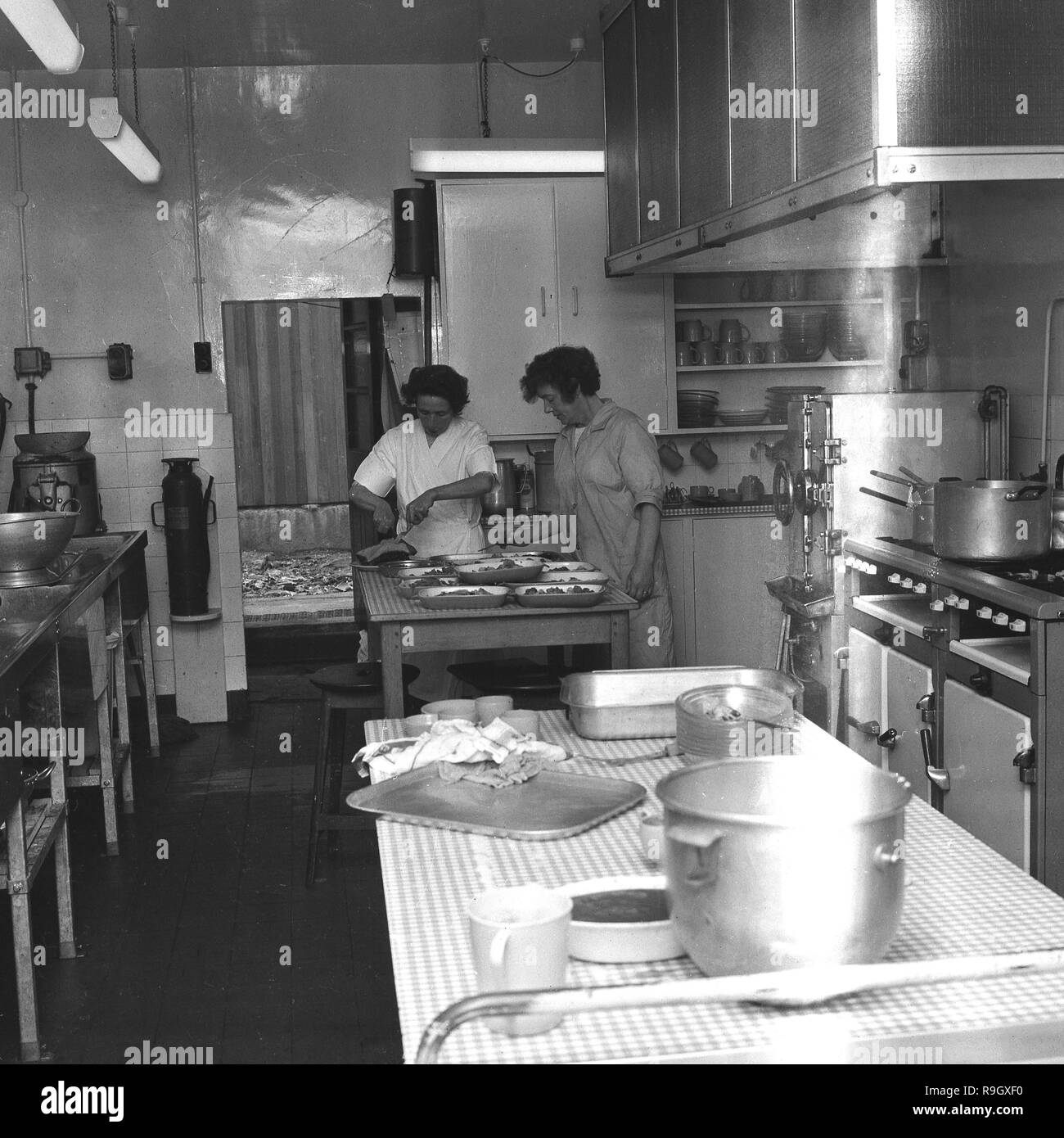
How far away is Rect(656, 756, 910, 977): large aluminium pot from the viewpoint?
61.4 inches

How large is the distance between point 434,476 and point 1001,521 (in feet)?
8.97

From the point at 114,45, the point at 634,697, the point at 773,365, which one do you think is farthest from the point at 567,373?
the point at 114,45

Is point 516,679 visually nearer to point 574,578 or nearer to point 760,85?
point 574,578

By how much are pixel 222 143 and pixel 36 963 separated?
4.92 metres

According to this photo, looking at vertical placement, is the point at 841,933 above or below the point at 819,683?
above

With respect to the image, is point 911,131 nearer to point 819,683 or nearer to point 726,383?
point 819,683

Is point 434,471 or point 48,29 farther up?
point 48,29

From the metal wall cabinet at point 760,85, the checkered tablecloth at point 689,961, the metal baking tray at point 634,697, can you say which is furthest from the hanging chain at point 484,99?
the checkered tablecloth at point 689,961

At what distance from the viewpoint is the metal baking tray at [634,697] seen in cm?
294

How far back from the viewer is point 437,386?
5.84 m

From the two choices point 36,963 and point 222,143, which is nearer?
point 36,963

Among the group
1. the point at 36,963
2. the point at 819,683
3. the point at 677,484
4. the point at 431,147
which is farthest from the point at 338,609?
the point at 36,963

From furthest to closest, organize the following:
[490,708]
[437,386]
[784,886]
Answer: [437,386] < [490,708] < [784,886]

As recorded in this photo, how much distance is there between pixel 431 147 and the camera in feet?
21.1
